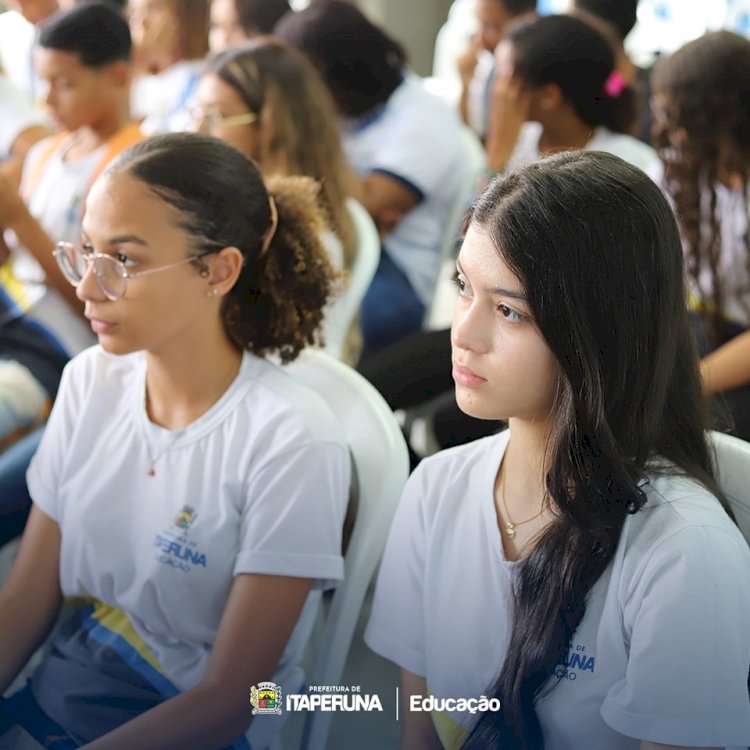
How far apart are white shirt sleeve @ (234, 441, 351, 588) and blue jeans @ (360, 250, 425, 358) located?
1042mm

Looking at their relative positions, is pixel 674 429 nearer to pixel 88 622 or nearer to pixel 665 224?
pixel 665 224

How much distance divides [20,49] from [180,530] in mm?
2557

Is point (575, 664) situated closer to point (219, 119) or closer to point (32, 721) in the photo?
point (32, 721)

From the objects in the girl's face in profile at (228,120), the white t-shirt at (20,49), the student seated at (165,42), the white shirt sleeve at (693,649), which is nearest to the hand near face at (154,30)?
the student seated at (165,42)

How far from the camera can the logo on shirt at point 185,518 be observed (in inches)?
38.7

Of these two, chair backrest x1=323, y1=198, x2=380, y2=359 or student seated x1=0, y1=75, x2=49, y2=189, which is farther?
student seated x1=0, y1=75, x2=49, y2=189

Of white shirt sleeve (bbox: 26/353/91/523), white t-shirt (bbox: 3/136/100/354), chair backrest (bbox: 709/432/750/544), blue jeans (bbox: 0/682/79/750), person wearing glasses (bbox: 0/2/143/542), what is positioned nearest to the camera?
chair backrest (bbox: 709/432/750/544)

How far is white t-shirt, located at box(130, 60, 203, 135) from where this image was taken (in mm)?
2363

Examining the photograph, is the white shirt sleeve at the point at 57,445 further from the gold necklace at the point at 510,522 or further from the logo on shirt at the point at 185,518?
the gold necklace at the point at 510,522

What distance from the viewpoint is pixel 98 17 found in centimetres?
206

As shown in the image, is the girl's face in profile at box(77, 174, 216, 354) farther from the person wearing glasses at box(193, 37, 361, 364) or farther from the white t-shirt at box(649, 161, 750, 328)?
the white t-shirt at box(649, 161, 750, 328)

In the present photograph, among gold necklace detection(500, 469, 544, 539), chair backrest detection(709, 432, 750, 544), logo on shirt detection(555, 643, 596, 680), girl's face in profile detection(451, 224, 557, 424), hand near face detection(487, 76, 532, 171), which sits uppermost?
girl's face in profile detection(451, 224, 557, 424)

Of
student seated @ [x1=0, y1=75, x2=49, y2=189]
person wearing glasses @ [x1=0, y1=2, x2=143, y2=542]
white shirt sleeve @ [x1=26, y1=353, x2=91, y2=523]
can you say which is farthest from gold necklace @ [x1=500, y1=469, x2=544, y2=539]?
student seated @ [x1=0, y1=75, x2=49, y2=189]

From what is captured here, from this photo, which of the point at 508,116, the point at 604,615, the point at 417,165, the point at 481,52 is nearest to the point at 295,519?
the point at 604,615
